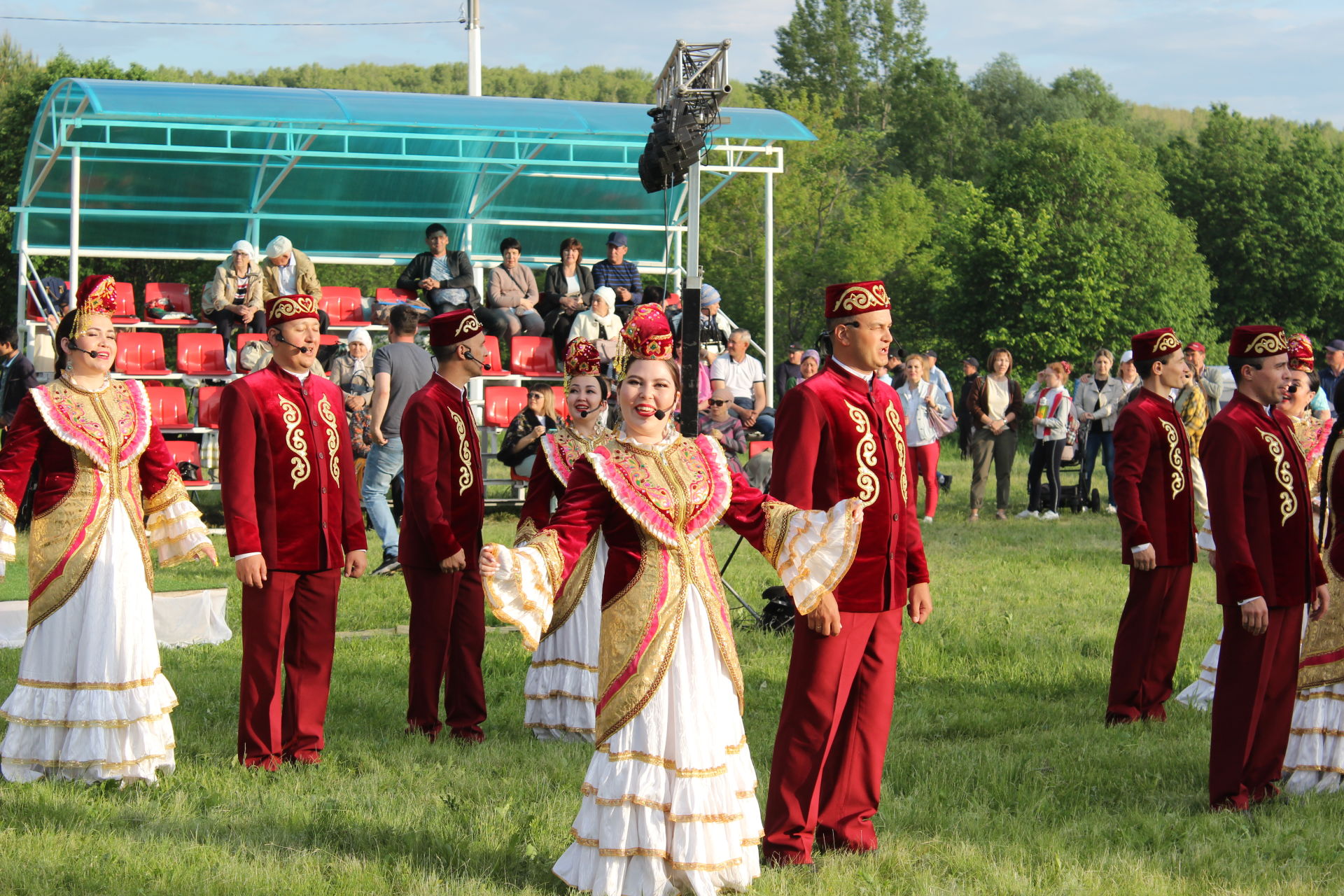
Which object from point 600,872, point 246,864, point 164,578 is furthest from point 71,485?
point 164,578

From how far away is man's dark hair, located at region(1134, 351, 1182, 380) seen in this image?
23.2 feet

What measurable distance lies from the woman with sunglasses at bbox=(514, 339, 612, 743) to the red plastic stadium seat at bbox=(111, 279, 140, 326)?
10703 mm

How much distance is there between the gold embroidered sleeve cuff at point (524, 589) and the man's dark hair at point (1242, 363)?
10.4 feet

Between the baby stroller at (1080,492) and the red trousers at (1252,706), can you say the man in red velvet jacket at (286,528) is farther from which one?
the baby stroller at (1080,492)

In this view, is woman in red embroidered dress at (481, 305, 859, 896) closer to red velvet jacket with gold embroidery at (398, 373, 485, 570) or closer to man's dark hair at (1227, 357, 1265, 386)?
red velvet jacket with gold embroidery at (398, 373, 485, 570)

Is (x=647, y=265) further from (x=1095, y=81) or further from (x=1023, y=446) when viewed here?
(x=1095, y=81)

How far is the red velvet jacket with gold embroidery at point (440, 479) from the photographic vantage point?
6703 mm

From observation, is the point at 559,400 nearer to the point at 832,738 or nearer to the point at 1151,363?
the point at 1151,363

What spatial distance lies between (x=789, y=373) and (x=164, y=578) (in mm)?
11149

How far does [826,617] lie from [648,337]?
1.14m

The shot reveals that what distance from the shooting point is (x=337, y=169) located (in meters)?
19.1

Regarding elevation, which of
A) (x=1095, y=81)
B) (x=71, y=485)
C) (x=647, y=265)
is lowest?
(x=71, y=485)

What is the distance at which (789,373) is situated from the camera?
20016 millimetres

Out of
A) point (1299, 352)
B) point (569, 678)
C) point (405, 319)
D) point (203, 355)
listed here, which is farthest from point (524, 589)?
point (203, 355)
